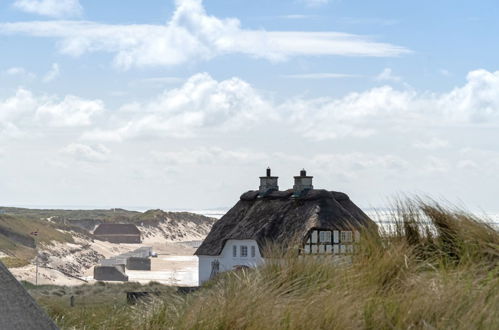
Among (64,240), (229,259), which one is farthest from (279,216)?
(64,240)

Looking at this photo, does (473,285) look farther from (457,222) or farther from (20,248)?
(20,248)

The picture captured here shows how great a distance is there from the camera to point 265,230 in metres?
37.6

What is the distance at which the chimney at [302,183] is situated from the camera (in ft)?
126

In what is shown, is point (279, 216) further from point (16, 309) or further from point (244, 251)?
point (16, 309)

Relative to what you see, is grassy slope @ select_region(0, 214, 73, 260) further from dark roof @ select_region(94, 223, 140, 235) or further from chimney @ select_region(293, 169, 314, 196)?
chimney @ select_region(293, 169, 314, 196)

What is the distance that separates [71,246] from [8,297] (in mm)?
96783

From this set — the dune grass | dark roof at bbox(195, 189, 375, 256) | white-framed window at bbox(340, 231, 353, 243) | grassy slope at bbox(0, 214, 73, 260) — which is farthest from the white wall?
grassy slope at bbox(0, 214, 73, 260)

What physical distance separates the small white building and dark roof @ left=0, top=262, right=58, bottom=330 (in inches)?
1160

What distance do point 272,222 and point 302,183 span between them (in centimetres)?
231

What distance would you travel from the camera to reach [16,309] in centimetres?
567

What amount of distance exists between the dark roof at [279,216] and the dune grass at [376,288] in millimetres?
25977

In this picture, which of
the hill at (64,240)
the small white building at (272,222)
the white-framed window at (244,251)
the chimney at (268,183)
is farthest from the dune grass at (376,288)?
the hill at (64,240)

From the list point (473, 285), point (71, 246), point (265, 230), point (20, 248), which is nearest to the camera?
point (473, 285)

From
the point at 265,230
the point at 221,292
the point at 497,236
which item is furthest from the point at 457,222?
the point at 265,230
